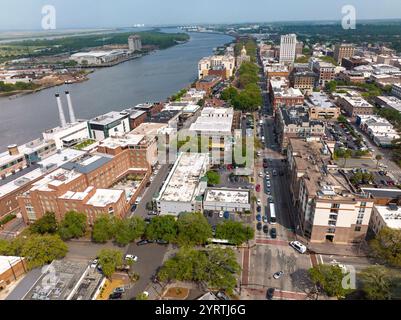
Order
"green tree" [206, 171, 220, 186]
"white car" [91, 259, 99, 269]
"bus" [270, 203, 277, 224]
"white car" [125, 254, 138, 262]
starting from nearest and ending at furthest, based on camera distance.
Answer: "white car" [91, 259, 99, 269] → "white car" [125, 254, 138, 262] → "bus" [270, 203, 277, 224] → "green tree" [206, 171, 220, 186]

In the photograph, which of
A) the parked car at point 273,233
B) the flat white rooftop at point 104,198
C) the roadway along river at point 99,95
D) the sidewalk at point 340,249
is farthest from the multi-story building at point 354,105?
the flat white rooftop at point 104,198

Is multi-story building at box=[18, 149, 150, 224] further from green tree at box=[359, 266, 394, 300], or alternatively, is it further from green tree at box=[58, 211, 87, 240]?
green tree at box=[359, 266, 394, 300]

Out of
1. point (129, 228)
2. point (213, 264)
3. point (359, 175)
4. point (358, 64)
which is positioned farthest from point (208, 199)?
point (358, 64)

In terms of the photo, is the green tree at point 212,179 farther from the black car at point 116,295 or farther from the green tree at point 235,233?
the black car at point 116,295

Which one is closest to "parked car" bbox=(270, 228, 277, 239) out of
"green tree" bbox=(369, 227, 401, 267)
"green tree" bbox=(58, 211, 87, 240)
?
"green tree" bbox=(369, 227, 401, 267)

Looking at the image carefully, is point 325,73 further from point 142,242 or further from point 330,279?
point 142,242
